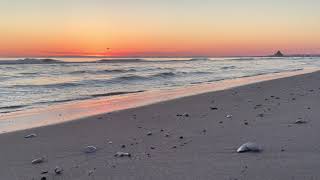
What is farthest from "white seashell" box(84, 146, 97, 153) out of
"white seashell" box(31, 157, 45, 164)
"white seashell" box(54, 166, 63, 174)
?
"white seashell" box(54, 166, 63, 174)

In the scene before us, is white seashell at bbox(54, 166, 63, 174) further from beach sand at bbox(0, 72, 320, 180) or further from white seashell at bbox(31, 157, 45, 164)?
white seashell at bbox(31, 157, 45, 164)

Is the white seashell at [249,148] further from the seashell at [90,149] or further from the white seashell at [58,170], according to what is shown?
the white seashell at [58,170]

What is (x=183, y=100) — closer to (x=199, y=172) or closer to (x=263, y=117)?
(x=263, y=117)

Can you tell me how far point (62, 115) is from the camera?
34.9 feet

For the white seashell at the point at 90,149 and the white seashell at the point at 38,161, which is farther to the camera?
the white seashell at the point at 90,149

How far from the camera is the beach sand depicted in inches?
191

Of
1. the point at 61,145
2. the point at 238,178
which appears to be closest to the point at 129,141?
the point at 61,145

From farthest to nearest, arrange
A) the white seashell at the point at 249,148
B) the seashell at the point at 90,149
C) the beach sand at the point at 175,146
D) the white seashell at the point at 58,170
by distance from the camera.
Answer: the seashell at the point at 90,149
the white seashell at the point at 249,148
the white seashell at the point at 58,170
the beach sand at the point at 175,146

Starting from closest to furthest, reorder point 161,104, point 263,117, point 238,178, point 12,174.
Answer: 1. point 238,178
2. point 12,174
3. point 263,117
4. point 161,104

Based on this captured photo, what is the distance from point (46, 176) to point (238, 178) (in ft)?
6.65

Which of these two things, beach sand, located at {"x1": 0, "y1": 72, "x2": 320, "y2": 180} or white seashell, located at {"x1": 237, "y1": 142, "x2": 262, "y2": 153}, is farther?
white seashell, located at {"x1": 237, "y1": 142, "x2": 262, "y2": 153}

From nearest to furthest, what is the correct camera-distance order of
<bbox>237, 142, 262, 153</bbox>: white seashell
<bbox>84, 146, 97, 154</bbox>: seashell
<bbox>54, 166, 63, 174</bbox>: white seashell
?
1. <bbox>54, 166, 63, 174</bbox>: white seashell
2. <bbox>237, 142, 262, 153</bbox>: white seashell
3. <bbox>84, 146, 97, 154</bbox>: seashell

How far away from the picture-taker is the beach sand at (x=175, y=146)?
4.85 metres

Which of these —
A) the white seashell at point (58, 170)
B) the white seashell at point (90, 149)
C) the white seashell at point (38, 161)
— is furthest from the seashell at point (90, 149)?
the white seashell at point (58, 170)
